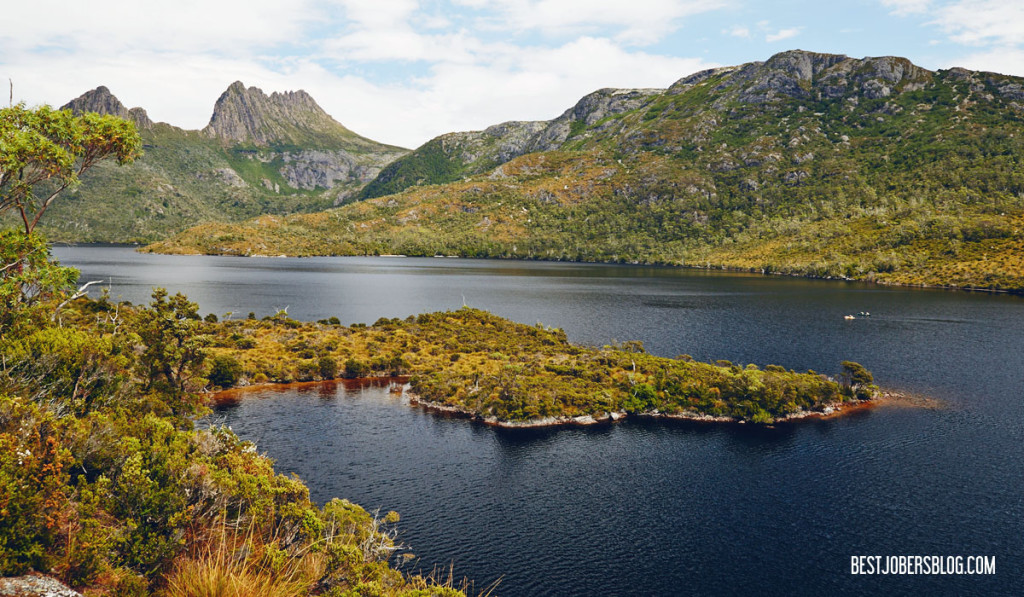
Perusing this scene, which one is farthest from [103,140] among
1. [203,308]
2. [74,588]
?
[203,308]

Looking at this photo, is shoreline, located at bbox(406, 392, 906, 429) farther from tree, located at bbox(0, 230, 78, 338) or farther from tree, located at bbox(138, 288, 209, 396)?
tree, located at bbox(0, 230, 78, 338)

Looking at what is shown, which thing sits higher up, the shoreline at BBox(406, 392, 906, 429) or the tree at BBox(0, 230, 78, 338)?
the tree at BBox(0, 230, 78, 338)

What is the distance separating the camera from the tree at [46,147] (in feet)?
69.3

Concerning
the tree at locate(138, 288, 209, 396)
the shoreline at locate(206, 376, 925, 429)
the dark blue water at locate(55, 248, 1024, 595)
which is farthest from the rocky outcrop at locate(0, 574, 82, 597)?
the shoreline at locate(206, 376, 925, 429)

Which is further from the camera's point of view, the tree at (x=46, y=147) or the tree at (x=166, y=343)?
the tree at (x=166, y=343)

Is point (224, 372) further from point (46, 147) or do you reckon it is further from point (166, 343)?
→ point (46, 147)

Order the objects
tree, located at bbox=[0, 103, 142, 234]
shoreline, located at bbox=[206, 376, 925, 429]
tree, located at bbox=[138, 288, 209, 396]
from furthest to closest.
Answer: shoreline, located at bbox=[206, 376, 925, 429], tree, located at bbox=[138, 288, 209, 396], tree, located at bbox=[0, 103, 142, 234]

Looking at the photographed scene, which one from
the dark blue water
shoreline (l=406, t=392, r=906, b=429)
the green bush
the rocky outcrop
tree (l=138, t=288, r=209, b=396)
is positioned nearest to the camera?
the rocky outcrop

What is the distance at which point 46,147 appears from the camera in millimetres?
21906

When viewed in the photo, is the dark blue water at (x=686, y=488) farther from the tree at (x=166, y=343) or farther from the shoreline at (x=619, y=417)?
the tree at (x=166, y=343)

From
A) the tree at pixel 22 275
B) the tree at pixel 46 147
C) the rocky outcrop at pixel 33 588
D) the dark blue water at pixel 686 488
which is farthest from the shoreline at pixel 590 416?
the rocky outcrop at pixel 33 588

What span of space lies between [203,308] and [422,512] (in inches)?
5488

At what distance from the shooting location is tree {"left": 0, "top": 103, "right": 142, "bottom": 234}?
2111 cm

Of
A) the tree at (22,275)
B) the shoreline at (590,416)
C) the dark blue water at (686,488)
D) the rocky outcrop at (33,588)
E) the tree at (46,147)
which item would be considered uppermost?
the tree at (46,147)
